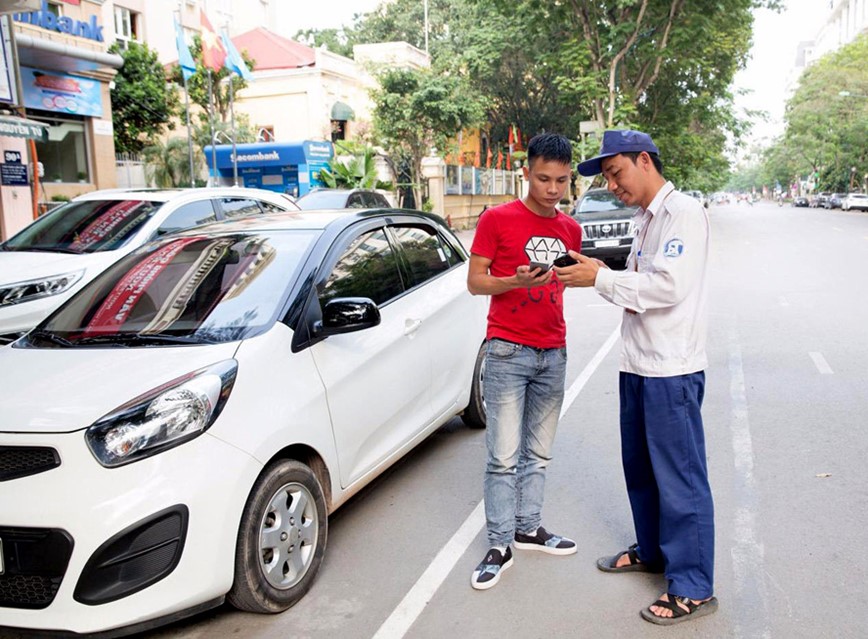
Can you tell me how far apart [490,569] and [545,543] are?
1.40ft

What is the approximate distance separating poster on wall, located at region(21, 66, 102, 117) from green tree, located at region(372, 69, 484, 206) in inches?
478

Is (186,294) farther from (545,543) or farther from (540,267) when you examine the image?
(545,543)

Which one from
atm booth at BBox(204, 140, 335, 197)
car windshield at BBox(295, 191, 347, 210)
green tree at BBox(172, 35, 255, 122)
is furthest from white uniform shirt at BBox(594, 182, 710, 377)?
green tree at BBox(172, 35, 255, 122)

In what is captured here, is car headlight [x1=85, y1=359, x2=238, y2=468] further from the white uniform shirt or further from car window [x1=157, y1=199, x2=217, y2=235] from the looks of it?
car window [x1=157, y1=199, x2=217, y2=235]

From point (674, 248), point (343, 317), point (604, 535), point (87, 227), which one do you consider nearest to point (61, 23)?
point (87, 227)

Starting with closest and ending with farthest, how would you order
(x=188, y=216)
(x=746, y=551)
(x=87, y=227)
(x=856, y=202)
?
(x=746, y=551)
(x=87, y=227)
(x=188, y=216)
(x=856, y=202)

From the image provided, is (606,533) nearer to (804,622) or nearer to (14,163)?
(804,622)

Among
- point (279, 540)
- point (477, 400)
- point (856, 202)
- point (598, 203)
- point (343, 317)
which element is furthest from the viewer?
point (856, 202)

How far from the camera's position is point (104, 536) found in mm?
2594

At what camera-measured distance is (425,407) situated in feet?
15.0

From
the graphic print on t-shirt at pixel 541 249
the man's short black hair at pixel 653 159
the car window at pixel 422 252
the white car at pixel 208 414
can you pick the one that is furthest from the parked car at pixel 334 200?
the man's short black hair at pixel 653 159

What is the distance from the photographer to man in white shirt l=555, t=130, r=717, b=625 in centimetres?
301

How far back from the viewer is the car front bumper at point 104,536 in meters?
2.60

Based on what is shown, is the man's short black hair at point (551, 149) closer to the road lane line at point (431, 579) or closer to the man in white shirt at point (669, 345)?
the man in white shirt at point (669, 345)
